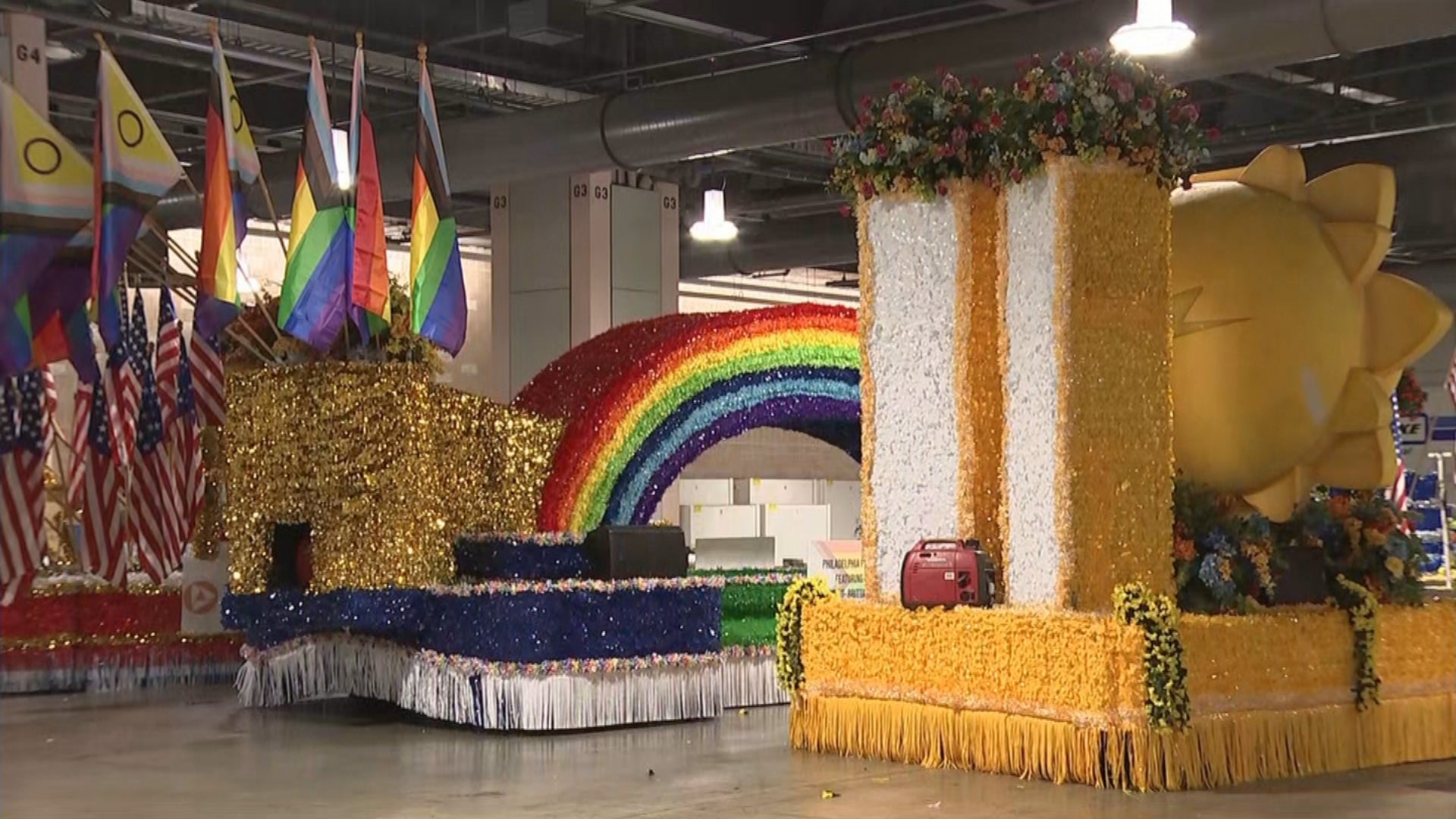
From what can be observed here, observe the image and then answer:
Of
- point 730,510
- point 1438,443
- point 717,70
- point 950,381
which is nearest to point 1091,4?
point 950,381

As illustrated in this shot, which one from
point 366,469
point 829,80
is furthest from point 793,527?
point 366,469

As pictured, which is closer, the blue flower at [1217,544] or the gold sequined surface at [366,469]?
the blue flower at [1217,544]

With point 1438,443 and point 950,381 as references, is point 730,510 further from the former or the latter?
point 1438,443

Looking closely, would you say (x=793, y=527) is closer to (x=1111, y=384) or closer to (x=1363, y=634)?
(x=1363, y=634)

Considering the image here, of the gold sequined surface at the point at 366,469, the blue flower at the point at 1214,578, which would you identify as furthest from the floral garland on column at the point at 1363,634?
the gold sequined surface at the point at 366,469

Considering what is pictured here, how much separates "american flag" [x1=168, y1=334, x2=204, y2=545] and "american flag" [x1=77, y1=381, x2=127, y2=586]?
0.40 meters

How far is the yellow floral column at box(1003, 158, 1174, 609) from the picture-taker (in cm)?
923

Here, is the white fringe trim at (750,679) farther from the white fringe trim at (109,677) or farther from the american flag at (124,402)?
the white fringe trim at (109,677)

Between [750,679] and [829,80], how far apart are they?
14.7 ft

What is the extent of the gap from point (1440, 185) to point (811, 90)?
807cm

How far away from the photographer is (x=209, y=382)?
13719 mm

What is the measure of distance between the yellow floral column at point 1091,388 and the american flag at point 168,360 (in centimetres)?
673

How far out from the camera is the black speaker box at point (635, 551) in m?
12.1

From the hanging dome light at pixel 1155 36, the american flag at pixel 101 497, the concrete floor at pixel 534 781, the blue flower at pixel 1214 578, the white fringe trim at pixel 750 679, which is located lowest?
the concrete floor at pixel 534 781
